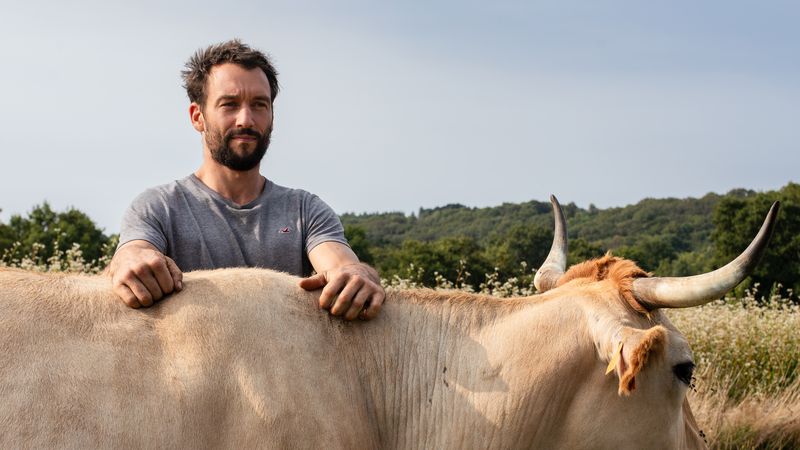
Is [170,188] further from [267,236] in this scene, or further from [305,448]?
[305,448]

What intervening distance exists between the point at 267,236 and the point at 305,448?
1.84 m

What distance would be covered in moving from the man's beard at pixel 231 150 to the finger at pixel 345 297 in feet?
4.64

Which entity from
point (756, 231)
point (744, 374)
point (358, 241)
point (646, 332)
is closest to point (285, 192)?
point (646, 332)

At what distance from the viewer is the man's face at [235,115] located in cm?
523

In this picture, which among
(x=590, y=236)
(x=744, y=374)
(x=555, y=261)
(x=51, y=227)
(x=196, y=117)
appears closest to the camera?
(x=555, y=261)

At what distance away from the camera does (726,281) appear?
4.02 metres

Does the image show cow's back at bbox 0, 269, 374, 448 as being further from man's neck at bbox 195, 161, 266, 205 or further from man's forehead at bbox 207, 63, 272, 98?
man's forehead at bbox 207, 63, 272, 98

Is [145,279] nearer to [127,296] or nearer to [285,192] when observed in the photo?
[127,296]

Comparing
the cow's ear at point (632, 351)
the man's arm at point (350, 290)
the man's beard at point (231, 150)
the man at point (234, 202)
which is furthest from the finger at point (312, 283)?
the cow's ear at point (632, 351)

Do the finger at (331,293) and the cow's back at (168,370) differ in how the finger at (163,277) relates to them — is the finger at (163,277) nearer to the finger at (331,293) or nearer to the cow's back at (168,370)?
the cow's back at (168,370)

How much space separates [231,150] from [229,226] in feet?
1.60

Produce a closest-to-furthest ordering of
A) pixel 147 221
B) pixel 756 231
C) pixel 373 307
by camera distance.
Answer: pixel 373 307 < pixel 147 221 < pixel 756 231

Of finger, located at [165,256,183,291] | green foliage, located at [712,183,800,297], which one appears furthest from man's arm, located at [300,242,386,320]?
green foliage, located at [712,183,800,297]

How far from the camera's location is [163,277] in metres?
3.95
